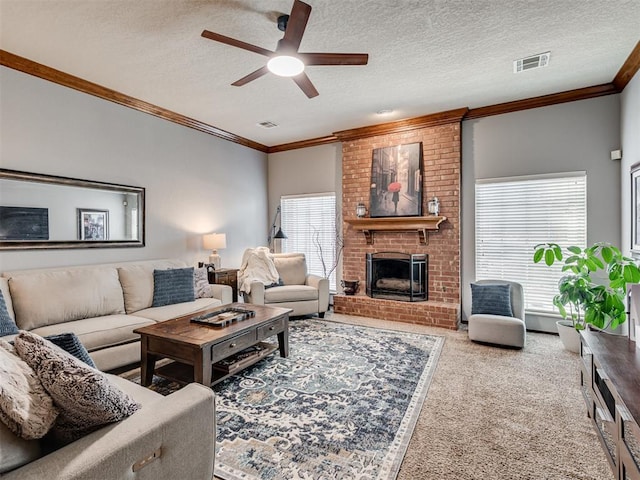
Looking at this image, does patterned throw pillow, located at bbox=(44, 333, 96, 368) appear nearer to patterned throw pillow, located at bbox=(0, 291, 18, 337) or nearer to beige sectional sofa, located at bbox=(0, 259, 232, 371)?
beige sectional sofa, located at bbox=(0, 259, 232, 371)

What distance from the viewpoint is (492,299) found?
12.5ft

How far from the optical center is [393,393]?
2586 mm

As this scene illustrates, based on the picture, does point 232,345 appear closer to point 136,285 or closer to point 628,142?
point 136,285

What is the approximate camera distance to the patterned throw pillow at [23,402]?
3.28ft

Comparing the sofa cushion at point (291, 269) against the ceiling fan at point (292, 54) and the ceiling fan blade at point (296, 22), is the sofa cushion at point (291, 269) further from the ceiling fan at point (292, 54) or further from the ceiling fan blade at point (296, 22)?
the ceiling fan blade at point (296, 22)

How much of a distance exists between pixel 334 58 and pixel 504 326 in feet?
10.3

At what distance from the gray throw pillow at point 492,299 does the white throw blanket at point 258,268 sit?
272cm

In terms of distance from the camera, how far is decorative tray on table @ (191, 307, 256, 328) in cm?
280

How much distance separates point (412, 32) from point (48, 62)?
338cm

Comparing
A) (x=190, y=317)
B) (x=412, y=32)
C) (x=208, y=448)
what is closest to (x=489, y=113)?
(x=412, y=32)

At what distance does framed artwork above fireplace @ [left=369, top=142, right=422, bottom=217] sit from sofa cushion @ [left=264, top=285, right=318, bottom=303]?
1550 millimetres

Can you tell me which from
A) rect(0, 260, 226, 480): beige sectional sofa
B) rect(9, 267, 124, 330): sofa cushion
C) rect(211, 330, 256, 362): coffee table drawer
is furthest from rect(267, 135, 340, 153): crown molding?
rect(211, 330, 256, 362): coffee table drawer

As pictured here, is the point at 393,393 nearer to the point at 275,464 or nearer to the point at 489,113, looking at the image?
the point at 275,464

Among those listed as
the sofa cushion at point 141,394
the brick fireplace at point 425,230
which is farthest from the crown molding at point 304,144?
the sofa cushion at point 141,394
